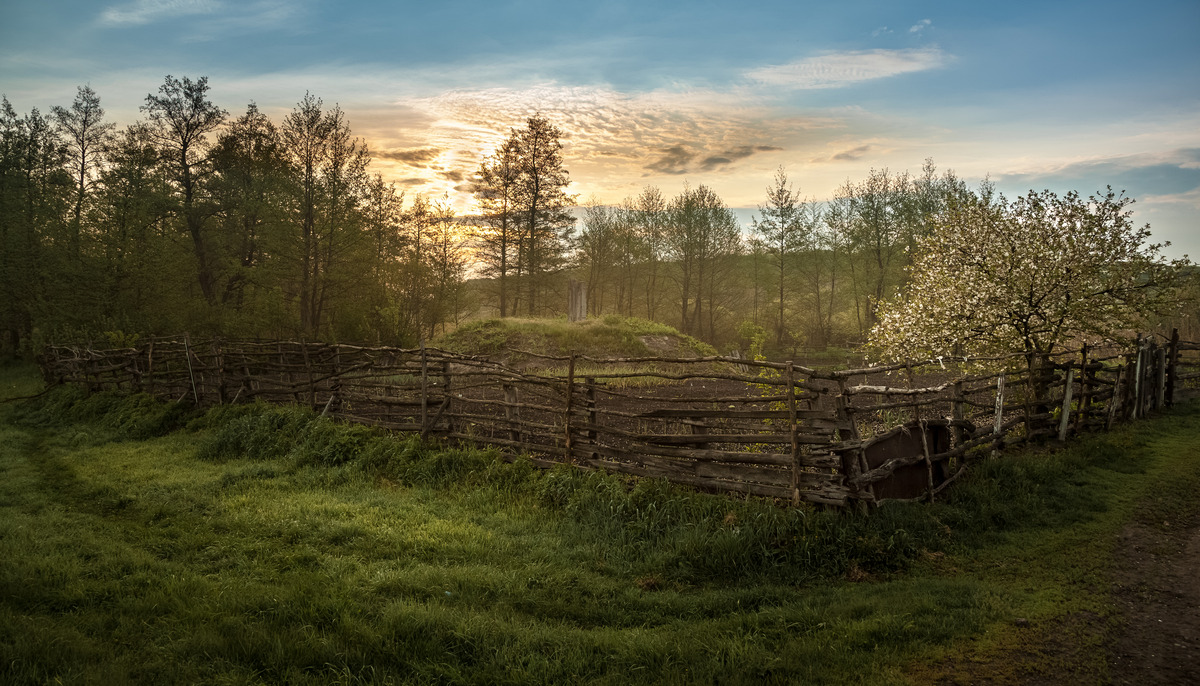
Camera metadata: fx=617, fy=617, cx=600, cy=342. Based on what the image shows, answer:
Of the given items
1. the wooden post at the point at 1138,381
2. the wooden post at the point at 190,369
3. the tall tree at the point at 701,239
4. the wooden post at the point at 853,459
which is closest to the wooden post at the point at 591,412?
the wooden post at the point at 853,459

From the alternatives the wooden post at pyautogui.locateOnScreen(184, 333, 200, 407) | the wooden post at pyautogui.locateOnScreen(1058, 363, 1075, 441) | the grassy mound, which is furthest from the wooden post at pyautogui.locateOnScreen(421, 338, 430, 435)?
the grassy mound

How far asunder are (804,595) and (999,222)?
11279 mm

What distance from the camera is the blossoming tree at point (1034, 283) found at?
1156 cm

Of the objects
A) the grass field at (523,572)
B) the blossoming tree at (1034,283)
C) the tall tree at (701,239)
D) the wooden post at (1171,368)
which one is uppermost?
the tall tree at (701,239)

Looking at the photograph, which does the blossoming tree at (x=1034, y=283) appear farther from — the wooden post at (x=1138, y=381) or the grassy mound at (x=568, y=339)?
the grassy mound at (x=568, y=339)

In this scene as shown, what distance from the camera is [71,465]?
9.97 metres

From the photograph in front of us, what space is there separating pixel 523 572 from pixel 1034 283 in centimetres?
1120

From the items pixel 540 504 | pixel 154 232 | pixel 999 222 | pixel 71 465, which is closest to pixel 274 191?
pixel 154 232

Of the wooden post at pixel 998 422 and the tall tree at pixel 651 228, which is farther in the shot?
the tall tree at pixel 651 228

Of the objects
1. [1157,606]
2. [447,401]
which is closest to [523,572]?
[447,401]

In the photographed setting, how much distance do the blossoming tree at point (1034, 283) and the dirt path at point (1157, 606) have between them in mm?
4693

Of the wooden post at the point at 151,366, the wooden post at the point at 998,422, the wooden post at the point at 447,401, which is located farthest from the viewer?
the wooden post at the point at 151,366

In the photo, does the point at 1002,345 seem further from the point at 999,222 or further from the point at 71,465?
the point at 71,465

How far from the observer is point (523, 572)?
5.42m
